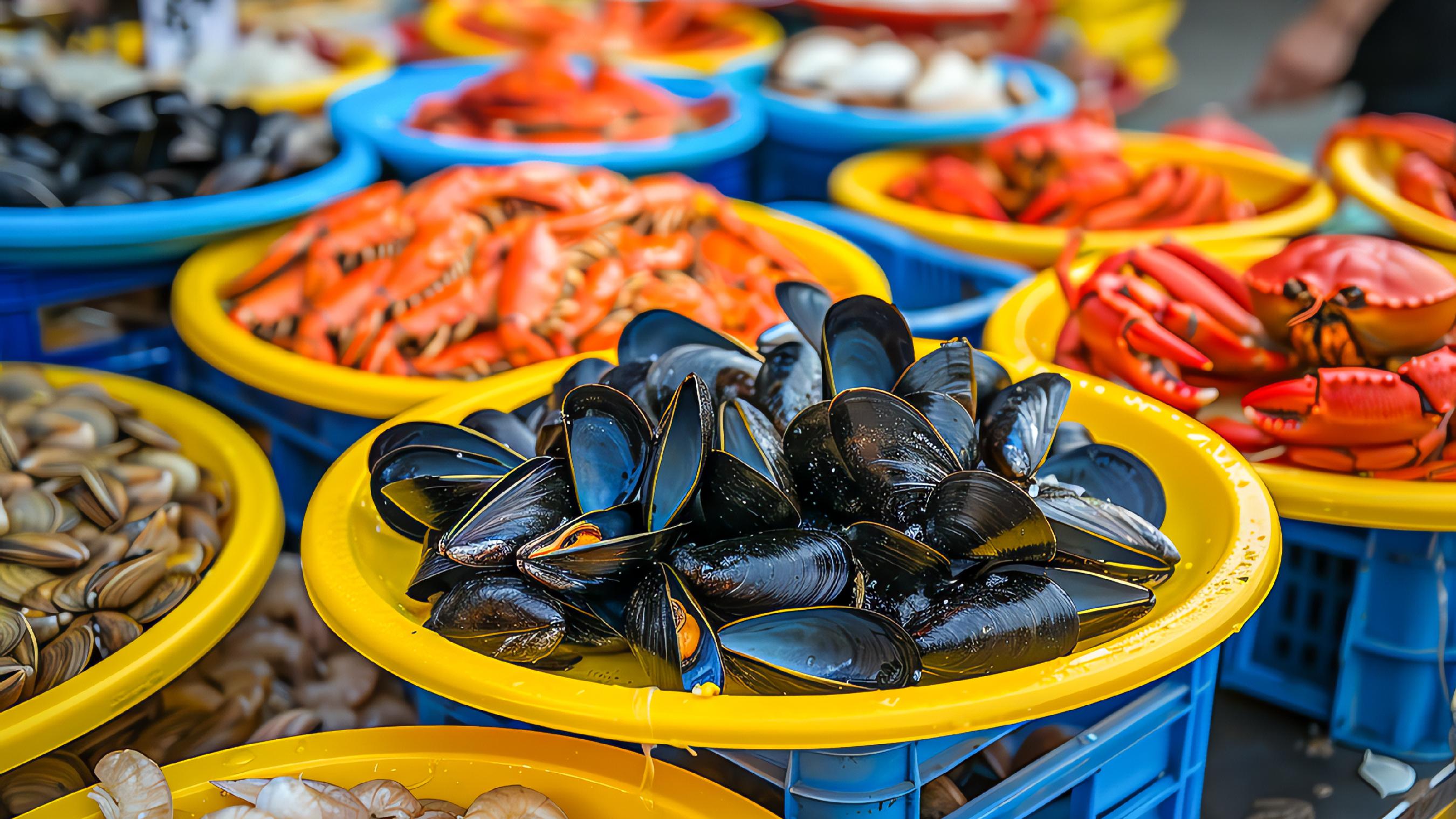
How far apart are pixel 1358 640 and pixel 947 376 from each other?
717mm

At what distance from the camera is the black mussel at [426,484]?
1112mm

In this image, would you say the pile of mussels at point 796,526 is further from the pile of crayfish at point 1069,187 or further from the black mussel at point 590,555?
the pile of crayfish at point 1069,187

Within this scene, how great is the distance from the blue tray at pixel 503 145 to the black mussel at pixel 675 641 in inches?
61.1

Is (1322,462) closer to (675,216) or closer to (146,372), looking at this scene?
(675,216)

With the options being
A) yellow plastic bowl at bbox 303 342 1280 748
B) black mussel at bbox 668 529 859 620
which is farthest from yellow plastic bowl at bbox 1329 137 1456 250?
black mussel at bbox 668 529 859 620

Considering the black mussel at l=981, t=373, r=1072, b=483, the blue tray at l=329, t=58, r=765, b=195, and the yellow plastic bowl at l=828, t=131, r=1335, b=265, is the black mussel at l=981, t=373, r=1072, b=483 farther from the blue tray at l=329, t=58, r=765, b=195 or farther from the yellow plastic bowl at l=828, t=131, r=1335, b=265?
the blue tray at l=329, t=58, r=765, b=195

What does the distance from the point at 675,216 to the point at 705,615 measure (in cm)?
119

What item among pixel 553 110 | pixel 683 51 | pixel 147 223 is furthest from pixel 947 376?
pixel 683 51

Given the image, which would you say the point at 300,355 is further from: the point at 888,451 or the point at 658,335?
the point at 888,451

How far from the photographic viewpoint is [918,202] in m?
2.54

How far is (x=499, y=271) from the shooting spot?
1851mm

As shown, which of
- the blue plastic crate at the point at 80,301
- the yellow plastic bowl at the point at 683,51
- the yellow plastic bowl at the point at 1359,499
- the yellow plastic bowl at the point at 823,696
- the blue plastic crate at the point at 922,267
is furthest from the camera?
the yellow plastic bowl at the point at 683,51

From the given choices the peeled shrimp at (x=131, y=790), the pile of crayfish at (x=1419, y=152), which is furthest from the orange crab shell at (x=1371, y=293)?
the peeled shrimp at (x=131, y=790)

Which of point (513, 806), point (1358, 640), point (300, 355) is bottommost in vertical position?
point (1358, 640)
